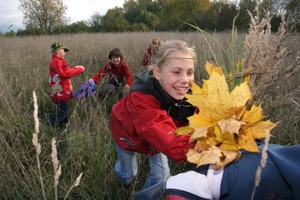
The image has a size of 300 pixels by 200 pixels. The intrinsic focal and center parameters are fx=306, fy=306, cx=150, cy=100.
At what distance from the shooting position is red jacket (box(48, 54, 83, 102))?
3939mm

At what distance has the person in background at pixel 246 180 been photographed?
830 mm

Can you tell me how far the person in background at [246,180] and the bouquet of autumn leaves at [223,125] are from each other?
34 millimetres

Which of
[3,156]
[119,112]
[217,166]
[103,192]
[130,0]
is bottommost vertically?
[103,192]

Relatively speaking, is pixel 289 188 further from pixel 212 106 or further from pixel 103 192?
pixel 103 192

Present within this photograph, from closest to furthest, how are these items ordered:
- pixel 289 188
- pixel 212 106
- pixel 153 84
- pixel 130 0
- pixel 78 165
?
pixel 289 188 → pixel 212 106 → pixel 153 84 → pixel 78 165 → pixel 130 0

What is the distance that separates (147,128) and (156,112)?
0.09 m

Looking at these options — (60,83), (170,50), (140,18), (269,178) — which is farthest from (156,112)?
(140,18)

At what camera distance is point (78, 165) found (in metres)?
2.12

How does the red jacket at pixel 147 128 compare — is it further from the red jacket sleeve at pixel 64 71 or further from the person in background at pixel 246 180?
the red jacket sleeve at pixel 64 71

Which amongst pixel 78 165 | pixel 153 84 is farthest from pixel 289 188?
pixel 78 165

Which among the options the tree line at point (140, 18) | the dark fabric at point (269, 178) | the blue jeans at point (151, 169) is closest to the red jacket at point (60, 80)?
the blue jeans at point (151, 169)

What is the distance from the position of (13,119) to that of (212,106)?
2226 mm

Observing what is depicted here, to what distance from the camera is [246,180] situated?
2.81ft

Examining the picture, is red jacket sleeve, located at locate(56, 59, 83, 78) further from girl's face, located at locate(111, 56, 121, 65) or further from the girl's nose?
the girl's nose
